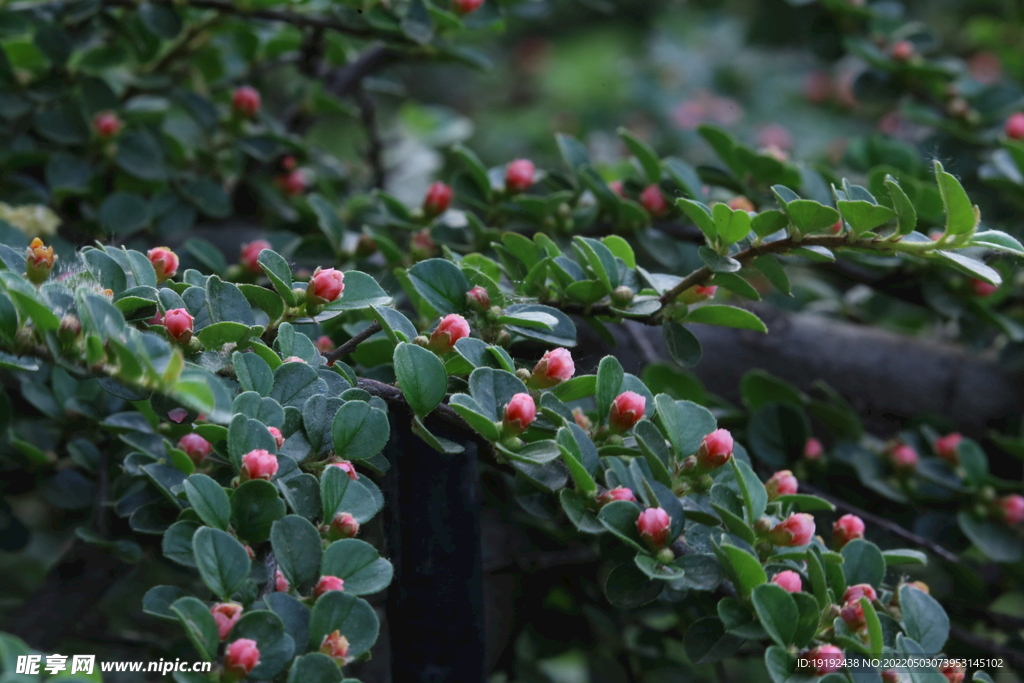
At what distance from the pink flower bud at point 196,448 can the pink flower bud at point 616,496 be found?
1.09 feet

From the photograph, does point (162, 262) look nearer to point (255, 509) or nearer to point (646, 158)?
point (255, 509)

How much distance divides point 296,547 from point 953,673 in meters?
0.49

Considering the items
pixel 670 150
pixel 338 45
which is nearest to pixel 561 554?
pixel 338 45

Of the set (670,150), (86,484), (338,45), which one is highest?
(338,45)

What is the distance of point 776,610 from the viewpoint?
2.17ft

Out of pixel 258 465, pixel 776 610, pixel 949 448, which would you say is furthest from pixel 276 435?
pixel 949 448

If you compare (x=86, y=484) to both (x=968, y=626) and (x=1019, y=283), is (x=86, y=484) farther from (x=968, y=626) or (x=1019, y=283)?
(x=1019, y=283)

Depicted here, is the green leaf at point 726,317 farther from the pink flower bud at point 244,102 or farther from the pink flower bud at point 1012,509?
the pink flower bud at point 244,102

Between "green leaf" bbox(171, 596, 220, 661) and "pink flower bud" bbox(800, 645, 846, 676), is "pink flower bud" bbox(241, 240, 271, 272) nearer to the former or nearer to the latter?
"green leaf" bbox(171, 596, 220, 661)

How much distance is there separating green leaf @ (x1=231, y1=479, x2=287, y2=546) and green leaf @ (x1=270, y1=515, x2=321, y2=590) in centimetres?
2

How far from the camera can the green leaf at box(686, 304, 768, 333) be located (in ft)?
2.63

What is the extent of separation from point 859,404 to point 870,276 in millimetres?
226

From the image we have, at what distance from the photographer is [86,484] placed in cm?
101

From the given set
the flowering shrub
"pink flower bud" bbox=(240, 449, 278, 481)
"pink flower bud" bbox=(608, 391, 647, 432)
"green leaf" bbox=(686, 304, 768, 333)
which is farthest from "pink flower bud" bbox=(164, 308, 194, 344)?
"green leaf" bbox=(686, 304, 768, 333)
